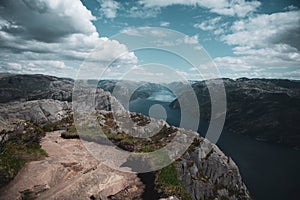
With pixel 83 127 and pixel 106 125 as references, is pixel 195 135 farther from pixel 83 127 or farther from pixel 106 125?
pixel 83 127

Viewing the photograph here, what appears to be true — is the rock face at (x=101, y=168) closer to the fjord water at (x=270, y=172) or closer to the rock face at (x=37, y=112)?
the rock face at (x=37, y=112)

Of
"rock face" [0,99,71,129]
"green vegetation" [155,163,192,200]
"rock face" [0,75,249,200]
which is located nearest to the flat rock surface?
"rock face" [0,75,249,200]

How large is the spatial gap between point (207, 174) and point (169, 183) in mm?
10400

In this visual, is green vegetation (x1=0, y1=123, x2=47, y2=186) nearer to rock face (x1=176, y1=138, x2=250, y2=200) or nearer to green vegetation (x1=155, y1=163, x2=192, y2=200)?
green vegetation (x1=155, y1=163, x2=192, y2=200)

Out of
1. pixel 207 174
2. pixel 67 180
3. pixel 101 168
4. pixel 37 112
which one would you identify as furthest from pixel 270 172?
pixel 67 180

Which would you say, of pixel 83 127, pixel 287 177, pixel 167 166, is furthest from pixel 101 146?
pixel 287 177

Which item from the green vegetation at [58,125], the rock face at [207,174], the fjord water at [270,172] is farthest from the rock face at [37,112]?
the fjord water at [270,172]

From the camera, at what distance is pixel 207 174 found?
90.6 feet

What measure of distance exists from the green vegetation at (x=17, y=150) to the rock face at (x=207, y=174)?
44.1 feet

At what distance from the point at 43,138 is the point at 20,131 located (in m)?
5.44

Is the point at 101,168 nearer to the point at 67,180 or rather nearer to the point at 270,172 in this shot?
the point at 67,180

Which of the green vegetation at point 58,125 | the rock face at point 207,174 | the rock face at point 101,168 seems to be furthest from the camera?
the green vegetation at point 58,125

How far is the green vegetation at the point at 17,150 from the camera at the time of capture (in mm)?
17503

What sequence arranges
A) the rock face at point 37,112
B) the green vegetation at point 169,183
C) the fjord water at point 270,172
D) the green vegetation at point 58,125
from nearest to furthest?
the green vegetation at point 169,183 → the green vegetation at point 58,125 → the rock face at point 37,112 → the fjord water at point 270,172
